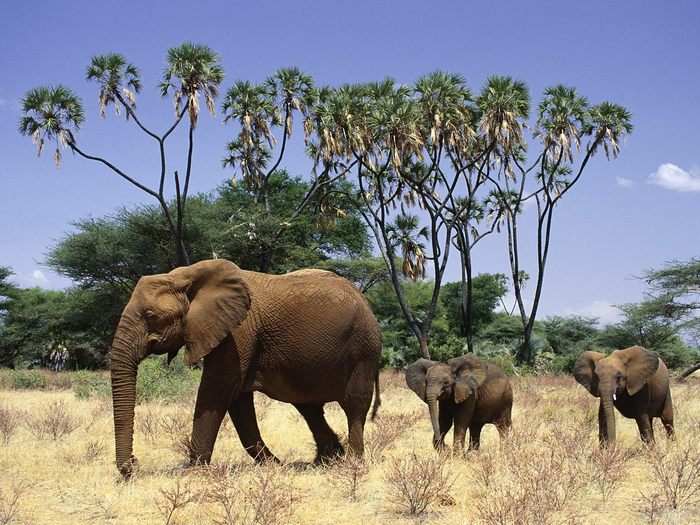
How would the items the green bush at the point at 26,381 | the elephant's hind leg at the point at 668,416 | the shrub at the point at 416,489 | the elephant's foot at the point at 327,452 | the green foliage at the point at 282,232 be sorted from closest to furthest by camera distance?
the shrub at the point at 416,489 → the elephant's foot at the point at 327,452 → the elephant's hind leg at the point at 668,416 → the green bush at the point at 26,381 → the green foliage at the point at 282,232

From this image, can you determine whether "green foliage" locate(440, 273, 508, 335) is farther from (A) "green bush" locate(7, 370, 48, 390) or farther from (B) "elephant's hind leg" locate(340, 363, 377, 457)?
(B) "elephant's hind leg" locate(340, 363, 377, 457)

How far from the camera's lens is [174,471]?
8.58 m

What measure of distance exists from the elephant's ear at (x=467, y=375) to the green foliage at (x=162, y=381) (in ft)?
28.6

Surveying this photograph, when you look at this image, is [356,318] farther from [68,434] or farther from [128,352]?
[68,434]

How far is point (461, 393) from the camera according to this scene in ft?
34.9

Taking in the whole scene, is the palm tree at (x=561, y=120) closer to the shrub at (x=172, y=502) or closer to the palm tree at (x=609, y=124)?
the palm tree at (x=609, y=124)

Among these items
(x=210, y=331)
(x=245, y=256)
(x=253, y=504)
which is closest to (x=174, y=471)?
(x=210, y=331)

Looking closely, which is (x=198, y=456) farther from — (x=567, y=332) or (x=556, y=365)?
(x=567, y=332)

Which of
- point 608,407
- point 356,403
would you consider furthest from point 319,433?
point 608,407

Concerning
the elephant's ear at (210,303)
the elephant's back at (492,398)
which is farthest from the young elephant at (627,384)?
the elephant's ear at (210,303)

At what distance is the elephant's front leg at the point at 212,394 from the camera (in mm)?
8336

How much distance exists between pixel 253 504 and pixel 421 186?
27.8 m

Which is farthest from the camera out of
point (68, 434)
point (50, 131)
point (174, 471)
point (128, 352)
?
point (50, 131)

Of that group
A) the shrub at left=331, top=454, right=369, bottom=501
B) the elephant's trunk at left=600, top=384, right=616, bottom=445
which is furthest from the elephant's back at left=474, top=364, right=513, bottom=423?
the shrub at left=331, top=454, right=369, bottom=501
